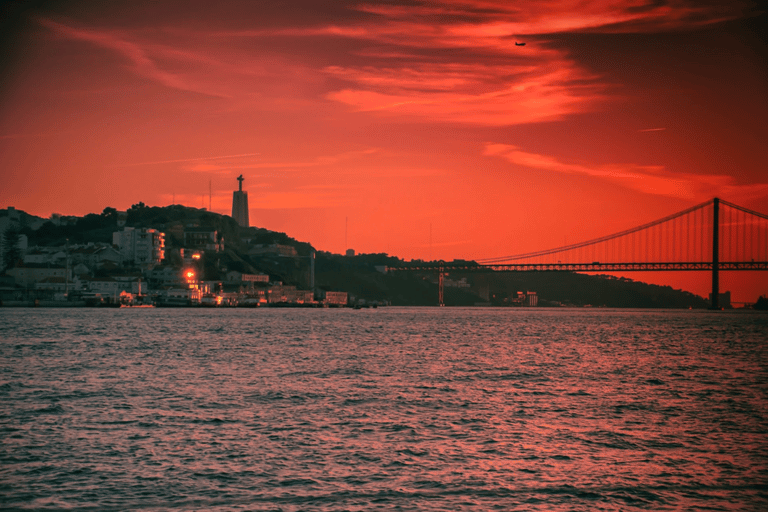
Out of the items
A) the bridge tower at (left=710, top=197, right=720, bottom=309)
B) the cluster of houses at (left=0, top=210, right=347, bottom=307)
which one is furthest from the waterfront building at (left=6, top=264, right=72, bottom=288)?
the bridge tower at (left=710, top=197, right=720, bottom=309)

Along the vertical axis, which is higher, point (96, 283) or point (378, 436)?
point (96, 283)

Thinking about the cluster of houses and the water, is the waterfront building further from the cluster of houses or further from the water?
the water

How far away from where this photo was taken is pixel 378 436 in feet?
68.2

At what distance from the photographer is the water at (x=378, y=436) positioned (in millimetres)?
14992

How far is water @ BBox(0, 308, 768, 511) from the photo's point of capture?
49.2 ft

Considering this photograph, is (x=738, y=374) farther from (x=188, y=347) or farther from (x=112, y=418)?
(x=188, y=347)

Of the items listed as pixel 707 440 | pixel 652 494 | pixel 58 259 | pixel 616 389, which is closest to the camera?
pixel 652 494

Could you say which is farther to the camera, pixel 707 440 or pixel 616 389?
pixel 616 389

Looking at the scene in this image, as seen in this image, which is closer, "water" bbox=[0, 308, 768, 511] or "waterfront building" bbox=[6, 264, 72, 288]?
"water" bbox=[0, 308, 768, 511]

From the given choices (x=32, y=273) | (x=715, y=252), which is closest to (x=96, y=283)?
(x=32, y=273)

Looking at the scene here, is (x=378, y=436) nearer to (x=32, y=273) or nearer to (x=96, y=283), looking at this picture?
(x=96, y=283)

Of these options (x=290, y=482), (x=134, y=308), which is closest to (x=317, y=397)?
(x=290, y=482)

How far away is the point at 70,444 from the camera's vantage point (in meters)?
19.3

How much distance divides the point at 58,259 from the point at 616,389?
192774mm
